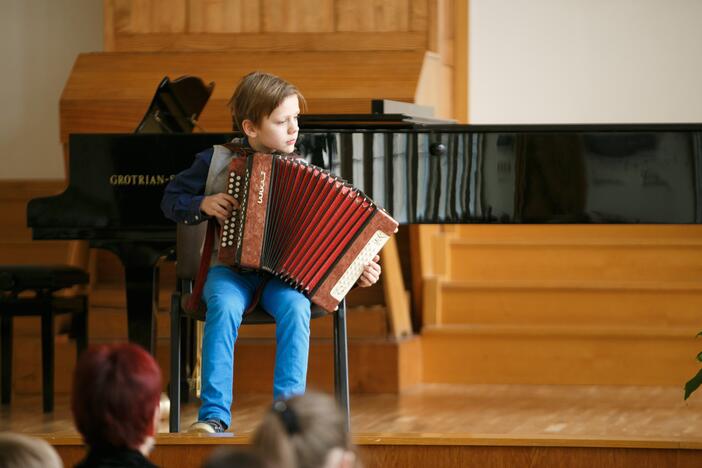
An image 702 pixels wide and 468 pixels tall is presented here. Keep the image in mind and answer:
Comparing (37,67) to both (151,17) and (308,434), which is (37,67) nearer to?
(151,17)

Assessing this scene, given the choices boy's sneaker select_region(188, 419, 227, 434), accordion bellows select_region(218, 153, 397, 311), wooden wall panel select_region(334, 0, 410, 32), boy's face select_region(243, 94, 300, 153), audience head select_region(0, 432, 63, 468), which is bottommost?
boy's sneaker select_region(188, 419, 227, 434)

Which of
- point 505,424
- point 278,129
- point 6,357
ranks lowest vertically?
point 505,424

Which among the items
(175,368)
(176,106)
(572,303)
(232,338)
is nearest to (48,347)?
(176,106)

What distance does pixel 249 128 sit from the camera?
3.09m

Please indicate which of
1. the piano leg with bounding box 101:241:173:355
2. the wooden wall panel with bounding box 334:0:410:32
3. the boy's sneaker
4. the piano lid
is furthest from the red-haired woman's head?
the wooden wall panel with bounding box 334:0:410:32

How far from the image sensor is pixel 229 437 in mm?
2621

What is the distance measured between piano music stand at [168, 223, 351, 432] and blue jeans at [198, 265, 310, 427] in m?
0.10

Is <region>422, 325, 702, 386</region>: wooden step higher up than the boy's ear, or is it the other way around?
the boy's ear

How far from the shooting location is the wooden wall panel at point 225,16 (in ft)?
18.3

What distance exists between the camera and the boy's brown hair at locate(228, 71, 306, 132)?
3045mm

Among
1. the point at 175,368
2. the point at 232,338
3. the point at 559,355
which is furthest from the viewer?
the point at 559,355

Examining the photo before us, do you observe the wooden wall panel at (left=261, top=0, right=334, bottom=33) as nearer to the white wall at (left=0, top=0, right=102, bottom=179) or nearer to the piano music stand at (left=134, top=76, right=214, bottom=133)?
the white wall at (left=0, top=0, right=102, bottom=179)

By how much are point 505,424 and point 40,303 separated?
5.54 ft

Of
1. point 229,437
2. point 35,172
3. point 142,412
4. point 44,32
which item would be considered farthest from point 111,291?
point 142,412
